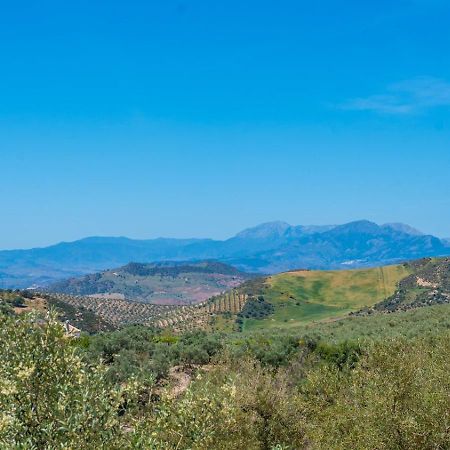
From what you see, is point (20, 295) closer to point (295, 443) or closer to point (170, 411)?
point (295, 443)

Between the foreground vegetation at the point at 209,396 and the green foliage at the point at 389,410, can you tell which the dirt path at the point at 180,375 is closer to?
the foreground vegetation at the point at 209,396

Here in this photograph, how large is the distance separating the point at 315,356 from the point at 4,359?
4603 cm

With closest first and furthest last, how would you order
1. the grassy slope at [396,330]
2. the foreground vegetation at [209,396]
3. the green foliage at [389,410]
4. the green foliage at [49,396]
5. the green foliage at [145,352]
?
the green foliage at [49,396], the foreground vegetation at [209,396], the green foliage at [389,410], the green foliage at [145,352], the grassy slope at [396,330]

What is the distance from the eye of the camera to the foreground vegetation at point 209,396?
47.8 ft

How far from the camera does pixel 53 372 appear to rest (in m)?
16.0

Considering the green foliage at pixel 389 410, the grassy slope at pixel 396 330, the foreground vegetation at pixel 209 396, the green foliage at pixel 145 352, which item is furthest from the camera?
the grassy slope at pixel 396 330

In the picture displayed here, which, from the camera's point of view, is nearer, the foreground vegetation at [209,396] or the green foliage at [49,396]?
the green foliage at [49,396]

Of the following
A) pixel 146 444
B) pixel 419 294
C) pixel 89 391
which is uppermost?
pixel 89 391

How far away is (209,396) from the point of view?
17062 millimetres

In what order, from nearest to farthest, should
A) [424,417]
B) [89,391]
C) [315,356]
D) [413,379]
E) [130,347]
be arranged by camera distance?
1. [89,391]
2. [424,417]
3. [413,379]
4. [130,347]
5. [315,356]

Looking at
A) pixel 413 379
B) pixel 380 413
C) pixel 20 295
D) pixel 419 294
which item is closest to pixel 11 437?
pixel 380 413

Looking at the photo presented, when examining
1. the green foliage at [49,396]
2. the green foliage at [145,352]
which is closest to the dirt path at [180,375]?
the green foliage at [145,352]

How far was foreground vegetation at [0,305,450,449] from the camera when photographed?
47.8 ft

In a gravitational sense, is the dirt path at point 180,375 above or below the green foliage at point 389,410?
below
